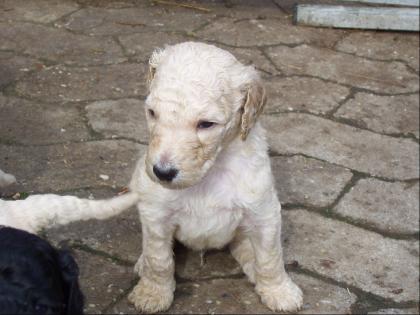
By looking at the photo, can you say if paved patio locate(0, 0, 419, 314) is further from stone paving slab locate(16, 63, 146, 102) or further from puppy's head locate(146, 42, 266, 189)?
puppy's head locate(146, 42, 266, 189)

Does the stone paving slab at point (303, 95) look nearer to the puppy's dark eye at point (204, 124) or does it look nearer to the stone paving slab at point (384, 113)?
the stone paving slab at point (384, 113)

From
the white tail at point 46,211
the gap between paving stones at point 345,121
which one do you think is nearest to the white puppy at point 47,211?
the white tail at point 46,211

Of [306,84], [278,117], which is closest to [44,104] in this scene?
[278,117]

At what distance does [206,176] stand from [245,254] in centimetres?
50

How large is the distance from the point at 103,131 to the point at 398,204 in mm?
1592

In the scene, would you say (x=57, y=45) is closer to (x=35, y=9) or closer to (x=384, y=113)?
(x=35, y=9)

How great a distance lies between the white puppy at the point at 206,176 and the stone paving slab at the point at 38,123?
4.13 ft

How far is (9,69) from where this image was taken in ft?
16.1

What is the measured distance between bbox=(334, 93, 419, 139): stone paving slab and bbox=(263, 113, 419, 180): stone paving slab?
0.12 metres

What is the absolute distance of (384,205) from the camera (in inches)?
152

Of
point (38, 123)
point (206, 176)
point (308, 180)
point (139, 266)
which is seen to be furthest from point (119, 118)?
point (206, 176)

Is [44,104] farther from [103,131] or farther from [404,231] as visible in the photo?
[404,231]

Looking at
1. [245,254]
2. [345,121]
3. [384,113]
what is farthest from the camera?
[384,113]

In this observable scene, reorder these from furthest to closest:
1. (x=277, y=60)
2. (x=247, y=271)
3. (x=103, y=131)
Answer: (x=277, y=60) < (x=103, y=131) < (x=247, y=271)
